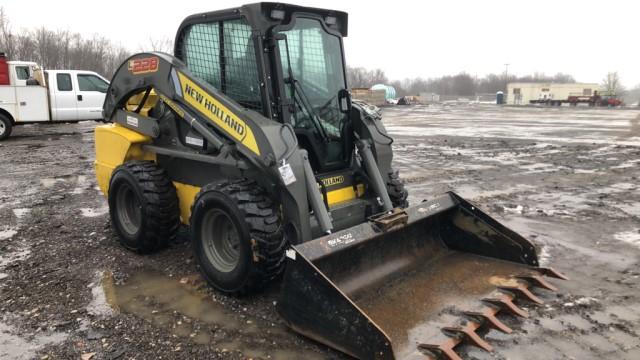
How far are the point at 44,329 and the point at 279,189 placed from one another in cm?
210

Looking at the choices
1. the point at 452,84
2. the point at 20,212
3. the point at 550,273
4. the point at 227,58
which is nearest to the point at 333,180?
the point at 227,58

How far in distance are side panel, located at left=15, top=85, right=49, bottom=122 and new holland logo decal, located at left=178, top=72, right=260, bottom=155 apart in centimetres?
1277

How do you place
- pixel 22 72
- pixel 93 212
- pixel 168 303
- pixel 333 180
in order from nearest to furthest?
pixel 168 303
pixel 333 180
pixel 93 212
pixel 22 72

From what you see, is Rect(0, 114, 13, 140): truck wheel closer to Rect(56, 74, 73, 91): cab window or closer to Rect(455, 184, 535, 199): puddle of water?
Rect(56, 74, 73, 91): cab window

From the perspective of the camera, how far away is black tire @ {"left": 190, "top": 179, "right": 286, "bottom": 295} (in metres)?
3.80

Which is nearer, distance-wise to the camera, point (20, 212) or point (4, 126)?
point (20, 212)

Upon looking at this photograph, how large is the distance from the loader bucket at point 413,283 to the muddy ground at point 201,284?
8.4 inches

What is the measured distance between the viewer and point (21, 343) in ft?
11.7

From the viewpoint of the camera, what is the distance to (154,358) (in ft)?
10.9

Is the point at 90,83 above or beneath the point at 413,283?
above

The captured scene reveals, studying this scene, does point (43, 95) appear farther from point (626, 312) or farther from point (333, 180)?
point (626, 312)

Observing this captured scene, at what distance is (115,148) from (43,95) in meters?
11.7

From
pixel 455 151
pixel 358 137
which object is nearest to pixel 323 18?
pixel 358 137

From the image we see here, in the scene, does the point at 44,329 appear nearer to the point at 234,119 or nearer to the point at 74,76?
the point at 234,119
